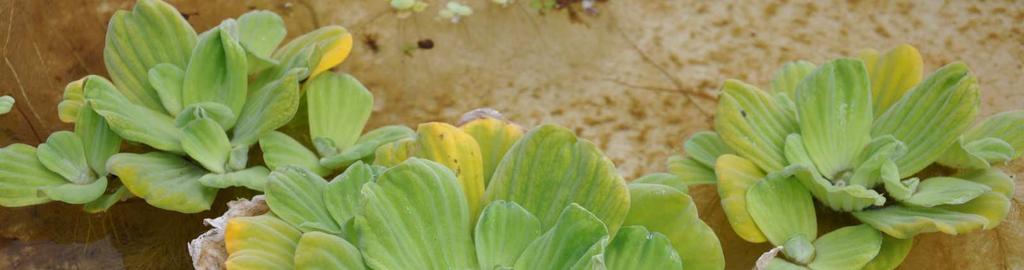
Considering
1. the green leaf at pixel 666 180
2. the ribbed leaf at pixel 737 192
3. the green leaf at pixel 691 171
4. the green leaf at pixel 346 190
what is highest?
the green leaf at pixel 346 190

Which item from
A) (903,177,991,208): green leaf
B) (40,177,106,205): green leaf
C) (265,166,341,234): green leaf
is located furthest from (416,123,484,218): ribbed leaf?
(903,177,991,208): green leaf

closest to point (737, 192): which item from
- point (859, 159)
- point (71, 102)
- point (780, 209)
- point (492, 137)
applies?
point (780, 209)

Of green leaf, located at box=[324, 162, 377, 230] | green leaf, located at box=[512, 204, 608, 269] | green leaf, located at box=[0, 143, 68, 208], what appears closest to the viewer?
green leaf, located at box=[512, 204, 608, 269]

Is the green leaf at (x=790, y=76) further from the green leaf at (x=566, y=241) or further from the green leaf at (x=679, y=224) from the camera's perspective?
the green leaf at (x=566, y=241)

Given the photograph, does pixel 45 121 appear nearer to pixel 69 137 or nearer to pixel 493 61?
pixel 69 137

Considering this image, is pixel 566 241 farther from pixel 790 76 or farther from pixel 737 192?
pixel 790 76

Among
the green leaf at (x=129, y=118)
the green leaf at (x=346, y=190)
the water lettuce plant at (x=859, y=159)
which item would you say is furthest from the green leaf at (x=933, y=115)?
the green leaf at (x=129, y=118)

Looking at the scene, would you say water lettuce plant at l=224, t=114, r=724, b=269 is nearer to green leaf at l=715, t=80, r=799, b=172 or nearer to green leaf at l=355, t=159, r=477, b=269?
green leaf at l=355, t=159, r=477, b=269
